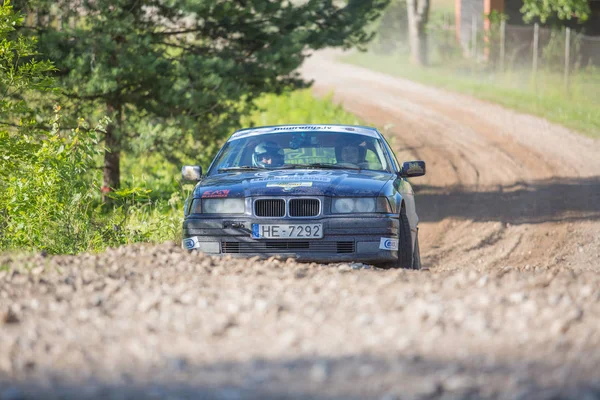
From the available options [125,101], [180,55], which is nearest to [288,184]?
[125,101]

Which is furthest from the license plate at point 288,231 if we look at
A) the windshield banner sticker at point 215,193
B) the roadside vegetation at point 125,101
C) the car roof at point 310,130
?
the roadside vegetation at point 125,101

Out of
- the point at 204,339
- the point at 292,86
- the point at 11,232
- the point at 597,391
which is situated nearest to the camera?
the point at 597,391

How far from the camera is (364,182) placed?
8.33 metres

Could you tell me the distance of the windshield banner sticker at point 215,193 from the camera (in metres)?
8.30

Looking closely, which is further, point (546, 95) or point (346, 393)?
point (546, 95)

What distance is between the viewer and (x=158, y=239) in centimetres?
1044

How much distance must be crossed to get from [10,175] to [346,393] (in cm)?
737

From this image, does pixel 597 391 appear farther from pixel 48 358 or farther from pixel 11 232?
pixel 11 232

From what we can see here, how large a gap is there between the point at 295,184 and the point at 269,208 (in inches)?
12.7

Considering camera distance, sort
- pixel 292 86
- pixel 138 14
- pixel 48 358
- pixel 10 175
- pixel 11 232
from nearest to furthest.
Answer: pixel 48 358, pixel 11 232, pixel 10 175, pixel 138 14, pixel 292 86

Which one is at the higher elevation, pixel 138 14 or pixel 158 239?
pixel 138 14

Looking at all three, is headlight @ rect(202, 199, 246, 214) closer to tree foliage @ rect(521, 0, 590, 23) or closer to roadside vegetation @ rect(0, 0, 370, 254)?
roadside vegetation @ rect(0, 0, 370, 254)

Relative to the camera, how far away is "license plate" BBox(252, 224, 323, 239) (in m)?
8.01

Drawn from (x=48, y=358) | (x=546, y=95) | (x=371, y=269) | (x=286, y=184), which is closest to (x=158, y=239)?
(x=286, y=184)
